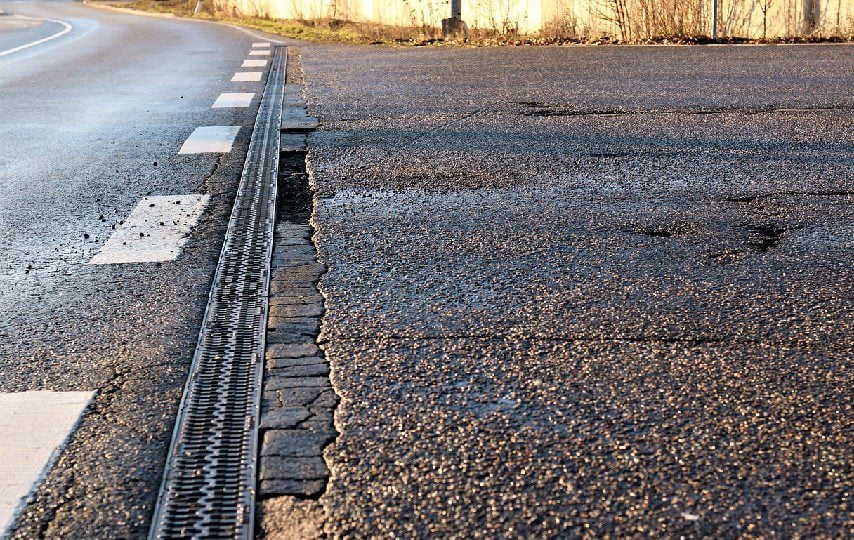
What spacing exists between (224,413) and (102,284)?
1.34m

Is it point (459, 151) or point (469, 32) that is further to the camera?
point (469, 32)

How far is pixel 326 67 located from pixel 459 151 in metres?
6.89

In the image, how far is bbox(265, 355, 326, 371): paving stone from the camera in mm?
2953

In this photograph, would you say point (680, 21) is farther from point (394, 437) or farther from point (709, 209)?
point (394, 437)

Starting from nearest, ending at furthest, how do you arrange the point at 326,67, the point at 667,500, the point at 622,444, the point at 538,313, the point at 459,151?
the point at 667,500, the point at 622,444, the point at 538,313, the point at 459,151, the point at 326,67

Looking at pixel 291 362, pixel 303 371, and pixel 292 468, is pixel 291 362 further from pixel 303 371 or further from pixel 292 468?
pixel 292 468

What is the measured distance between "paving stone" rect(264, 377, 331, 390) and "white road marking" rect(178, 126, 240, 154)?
13.5 ft

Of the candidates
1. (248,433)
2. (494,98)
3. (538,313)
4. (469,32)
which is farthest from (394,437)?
(469,32)

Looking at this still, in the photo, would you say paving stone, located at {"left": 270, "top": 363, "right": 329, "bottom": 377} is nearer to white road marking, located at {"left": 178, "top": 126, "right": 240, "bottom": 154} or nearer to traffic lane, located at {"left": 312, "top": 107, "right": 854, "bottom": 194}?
traffic lane, located at {"left": 312, "top": 107, "right": 854, "bottom": 194}

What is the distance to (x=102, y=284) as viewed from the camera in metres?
3.83

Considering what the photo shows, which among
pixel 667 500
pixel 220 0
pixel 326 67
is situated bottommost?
pixel 667 500

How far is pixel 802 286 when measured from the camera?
3.61 meters

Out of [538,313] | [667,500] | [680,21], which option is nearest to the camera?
[667,500]

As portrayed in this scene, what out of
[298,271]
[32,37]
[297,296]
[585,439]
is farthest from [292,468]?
[32,37]
